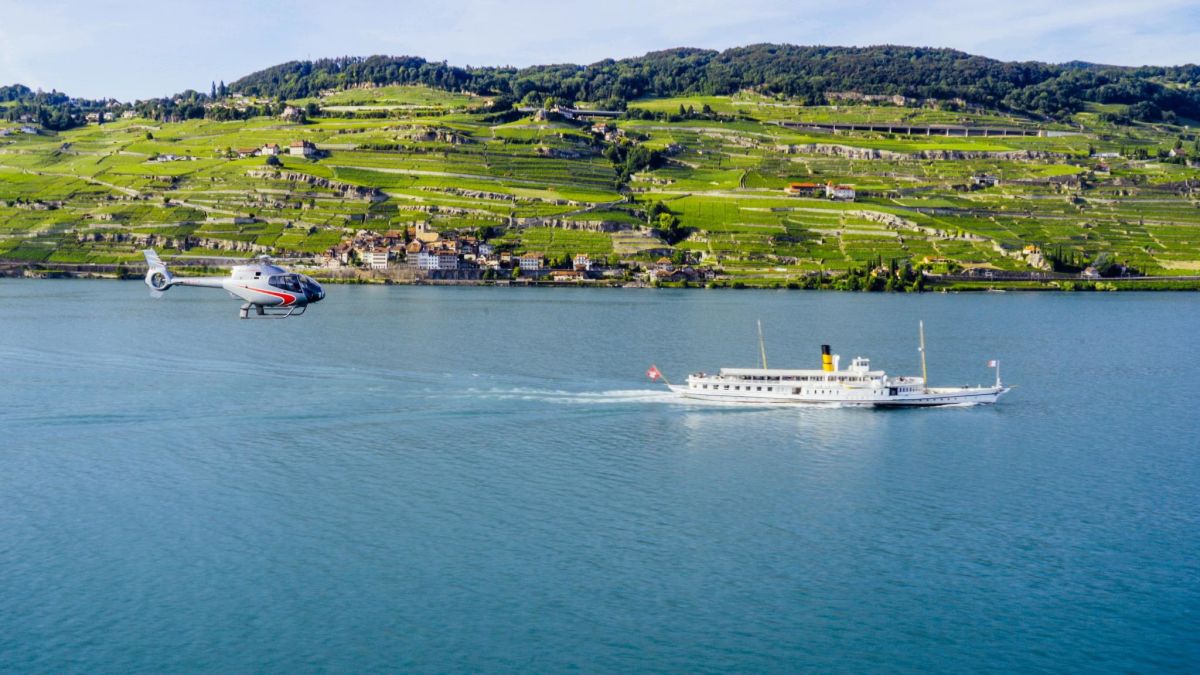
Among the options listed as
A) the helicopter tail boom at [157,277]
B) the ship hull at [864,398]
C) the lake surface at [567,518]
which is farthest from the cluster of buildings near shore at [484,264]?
the helicopter tail boom at [157,277]

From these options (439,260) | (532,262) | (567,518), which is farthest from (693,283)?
(567,518)

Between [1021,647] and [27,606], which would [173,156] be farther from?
[1021,647]

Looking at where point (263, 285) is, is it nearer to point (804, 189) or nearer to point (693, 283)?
point (693, 283)

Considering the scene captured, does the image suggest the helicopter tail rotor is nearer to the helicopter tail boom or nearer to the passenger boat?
the helicopter tail boom

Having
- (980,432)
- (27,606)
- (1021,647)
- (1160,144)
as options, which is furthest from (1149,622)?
(1160,144)

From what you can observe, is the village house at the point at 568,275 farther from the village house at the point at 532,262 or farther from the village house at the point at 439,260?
the village house at the point at 439,260

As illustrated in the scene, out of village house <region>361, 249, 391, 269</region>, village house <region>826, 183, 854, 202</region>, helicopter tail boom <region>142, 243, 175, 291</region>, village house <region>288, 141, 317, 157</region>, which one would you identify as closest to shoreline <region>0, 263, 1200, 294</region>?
village house <region>361, 249, 391, 269</region>
